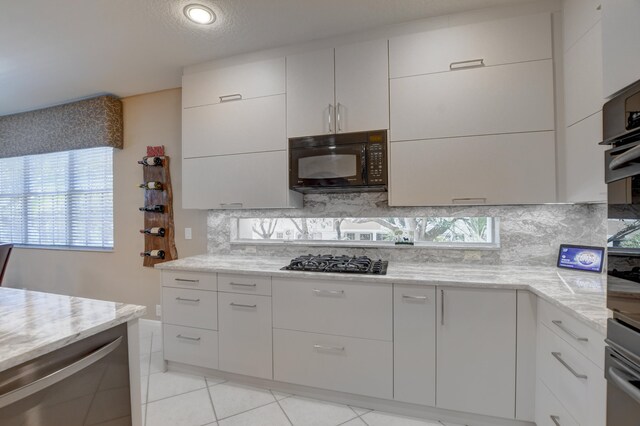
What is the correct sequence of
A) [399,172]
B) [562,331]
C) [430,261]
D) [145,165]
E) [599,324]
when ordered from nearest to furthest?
[599,324], [562,331], [399,172], [430,261], [145,165]

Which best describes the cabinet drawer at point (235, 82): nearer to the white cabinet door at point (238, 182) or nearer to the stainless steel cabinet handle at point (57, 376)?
the white cabinet door at point (238, 182)

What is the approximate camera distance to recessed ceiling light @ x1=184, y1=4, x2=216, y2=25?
6.01 ft

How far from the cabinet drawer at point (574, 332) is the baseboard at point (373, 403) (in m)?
0.68

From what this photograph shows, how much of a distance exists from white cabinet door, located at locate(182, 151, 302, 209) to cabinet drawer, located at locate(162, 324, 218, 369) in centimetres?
101

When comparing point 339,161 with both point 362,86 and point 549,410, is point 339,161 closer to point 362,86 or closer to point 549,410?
point 362,86

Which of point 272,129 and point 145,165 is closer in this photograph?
point 272,129

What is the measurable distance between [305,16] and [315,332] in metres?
2.12

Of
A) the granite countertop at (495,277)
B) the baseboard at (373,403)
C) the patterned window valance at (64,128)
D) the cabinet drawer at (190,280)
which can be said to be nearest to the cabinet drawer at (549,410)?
the baseboard at (373,403)

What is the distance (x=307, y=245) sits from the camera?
8.36ft

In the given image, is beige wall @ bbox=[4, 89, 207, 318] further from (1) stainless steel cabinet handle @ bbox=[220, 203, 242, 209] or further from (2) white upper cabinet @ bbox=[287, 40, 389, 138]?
(2) white upper cabinet @ bbox=[287, 40, 389, 138]

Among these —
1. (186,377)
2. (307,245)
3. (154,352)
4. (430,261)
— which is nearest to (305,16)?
(307,245)

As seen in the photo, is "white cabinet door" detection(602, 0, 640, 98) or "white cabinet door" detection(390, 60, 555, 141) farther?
"white cabinet door" detection(390, 60, 555, 141)

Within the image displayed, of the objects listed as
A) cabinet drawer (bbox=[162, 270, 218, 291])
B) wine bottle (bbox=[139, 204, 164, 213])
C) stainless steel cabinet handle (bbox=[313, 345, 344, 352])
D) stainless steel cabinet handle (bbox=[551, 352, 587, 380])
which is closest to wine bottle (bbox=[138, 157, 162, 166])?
wine bottle (bbox=[139, 204, 164, 213])

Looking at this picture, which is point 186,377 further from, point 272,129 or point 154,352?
point 272,129
